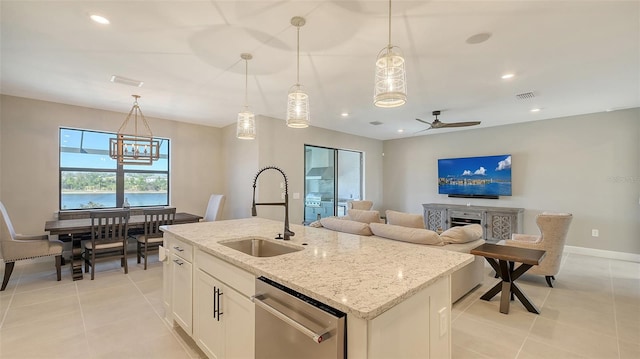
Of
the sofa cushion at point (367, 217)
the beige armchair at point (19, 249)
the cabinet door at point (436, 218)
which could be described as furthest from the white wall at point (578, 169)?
the beige armchair at point (19, 249)

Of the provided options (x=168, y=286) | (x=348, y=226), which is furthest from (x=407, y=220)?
(x=168, y=286)

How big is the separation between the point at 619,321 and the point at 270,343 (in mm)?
3460

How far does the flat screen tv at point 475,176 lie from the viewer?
609cm

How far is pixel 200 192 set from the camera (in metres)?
6.16

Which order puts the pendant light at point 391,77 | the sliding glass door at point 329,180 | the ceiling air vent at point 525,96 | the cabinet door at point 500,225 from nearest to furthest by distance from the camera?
1. the pendant light at point 391,77
2. the ceiling air vent at point 525,96
3. the cabinet door at point 500,225
4. the sliding glass door at point 329,180

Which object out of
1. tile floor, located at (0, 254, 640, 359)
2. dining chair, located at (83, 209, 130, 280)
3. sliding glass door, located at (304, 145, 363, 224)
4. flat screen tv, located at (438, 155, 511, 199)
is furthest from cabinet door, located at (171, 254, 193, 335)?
flat screen tv, located at (438, 155, 511, 199)

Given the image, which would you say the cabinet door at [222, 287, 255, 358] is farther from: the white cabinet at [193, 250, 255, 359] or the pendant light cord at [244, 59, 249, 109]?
the pendant light cord at [244, 59, 249, 109]

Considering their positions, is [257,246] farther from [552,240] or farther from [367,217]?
A: [552,240]

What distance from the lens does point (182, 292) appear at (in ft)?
7.59

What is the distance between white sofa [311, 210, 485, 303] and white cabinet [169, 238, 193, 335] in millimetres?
1992

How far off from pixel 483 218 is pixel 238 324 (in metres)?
5.86

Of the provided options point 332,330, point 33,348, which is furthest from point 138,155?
point 332,330

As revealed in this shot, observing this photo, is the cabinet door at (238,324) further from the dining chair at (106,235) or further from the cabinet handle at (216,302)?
the dining chair at (106,235)

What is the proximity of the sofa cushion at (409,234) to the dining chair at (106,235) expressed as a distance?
3.60 m
